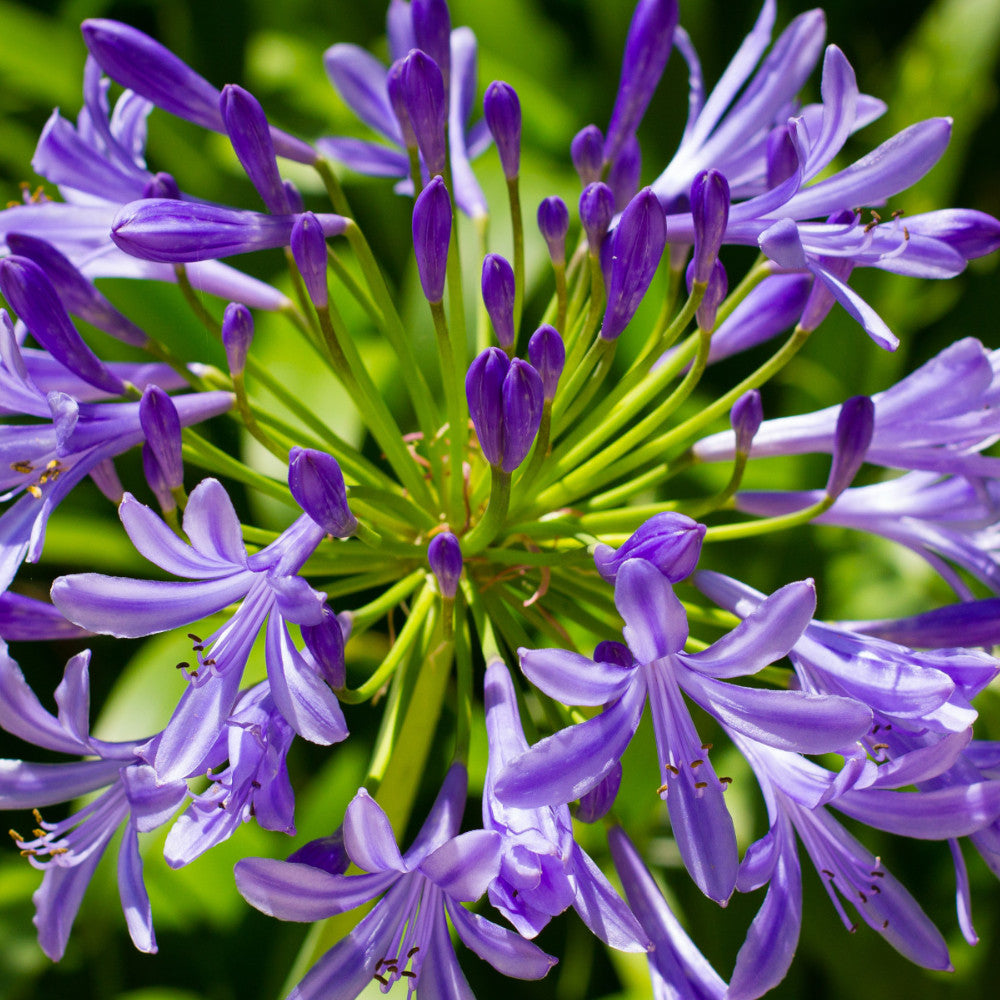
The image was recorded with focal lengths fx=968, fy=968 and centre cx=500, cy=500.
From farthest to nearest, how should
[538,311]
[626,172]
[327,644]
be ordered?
1. [538,311]
2. [626,172]
3. [327,644]

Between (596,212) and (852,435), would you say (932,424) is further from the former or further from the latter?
(596,212)

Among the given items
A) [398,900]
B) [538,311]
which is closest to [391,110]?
[538,311]

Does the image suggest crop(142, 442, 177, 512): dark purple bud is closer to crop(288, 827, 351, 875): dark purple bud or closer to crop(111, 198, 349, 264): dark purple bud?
crop(111, 198, 349, 264): dark purple bud

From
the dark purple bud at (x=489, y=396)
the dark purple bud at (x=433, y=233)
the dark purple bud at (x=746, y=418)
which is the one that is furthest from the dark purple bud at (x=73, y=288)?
the dark purple bud at (x=746, y=418)

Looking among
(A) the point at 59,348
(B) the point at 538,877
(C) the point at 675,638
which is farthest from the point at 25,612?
(C) the point at 675,638

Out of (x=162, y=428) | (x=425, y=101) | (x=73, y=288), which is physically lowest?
(x=162, y=428)

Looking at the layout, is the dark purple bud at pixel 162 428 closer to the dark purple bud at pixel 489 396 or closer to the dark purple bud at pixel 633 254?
the dark purple bud at pixel 489 396

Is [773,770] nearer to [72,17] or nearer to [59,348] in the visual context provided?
[59,348]
